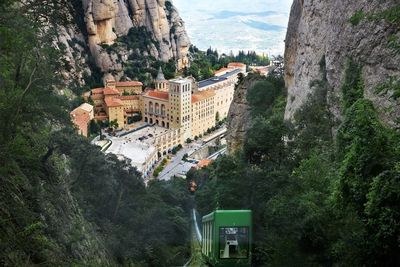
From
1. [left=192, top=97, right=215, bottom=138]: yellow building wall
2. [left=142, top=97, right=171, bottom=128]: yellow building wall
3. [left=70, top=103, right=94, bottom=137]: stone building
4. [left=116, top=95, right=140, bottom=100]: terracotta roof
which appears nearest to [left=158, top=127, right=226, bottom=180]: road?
[left=192, top=97, right=215, bottom=138]: yellow building wall

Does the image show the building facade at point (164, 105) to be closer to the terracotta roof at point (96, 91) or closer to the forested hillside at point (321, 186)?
the terracotta roof at point (96, 91)

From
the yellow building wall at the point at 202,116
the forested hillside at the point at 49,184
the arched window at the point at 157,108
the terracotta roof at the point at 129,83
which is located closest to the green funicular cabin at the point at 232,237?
the forested hillside at the point at 49,184

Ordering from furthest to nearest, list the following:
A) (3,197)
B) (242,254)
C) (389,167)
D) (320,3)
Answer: (320,3), (242,254), (3,197), (389,167)

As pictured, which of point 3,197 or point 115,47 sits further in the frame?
point 115,47

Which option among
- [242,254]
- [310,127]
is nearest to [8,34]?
[242,254]

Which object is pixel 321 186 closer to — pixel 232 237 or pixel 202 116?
pixel 232 237

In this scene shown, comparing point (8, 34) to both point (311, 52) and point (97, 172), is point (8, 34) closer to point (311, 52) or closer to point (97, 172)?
point (97, 172)

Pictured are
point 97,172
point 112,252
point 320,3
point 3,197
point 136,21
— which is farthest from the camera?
point 136,21
